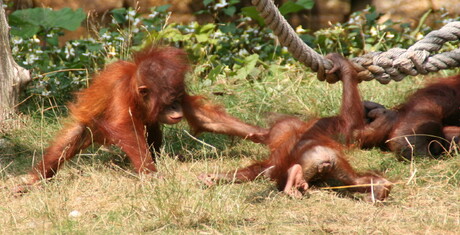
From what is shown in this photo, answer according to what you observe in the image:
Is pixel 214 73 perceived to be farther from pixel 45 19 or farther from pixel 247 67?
pixel 45 19

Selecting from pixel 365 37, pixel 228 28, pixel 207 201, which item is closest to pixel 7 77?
pixel 228 28

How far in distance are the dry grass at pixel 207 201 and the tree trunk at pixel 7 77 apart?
309 millimetres

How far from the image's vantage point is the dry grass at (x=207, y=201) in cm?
333

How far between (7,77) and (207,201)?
2806 millimetres

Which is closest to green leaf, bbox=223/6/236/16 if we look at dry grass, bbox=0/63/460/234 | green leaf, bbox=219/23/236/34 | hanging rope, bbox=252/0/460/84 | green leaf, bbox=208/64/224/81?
green leaf, bbox=219/23/236/34

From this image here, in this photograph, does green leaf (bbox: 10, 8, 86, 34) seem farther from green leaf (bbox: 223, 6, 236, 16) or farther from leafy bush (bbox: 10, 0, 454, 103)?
green leaf (bbox: 223, 6, 236, 16)

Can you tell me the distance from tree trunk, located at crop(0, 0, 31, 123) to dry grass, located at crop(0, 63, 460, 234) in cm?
31

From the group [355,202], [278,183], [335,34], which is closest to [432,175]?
[355,202]

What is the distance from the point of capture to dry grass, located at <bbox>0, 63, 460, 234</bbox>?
333 centimetres

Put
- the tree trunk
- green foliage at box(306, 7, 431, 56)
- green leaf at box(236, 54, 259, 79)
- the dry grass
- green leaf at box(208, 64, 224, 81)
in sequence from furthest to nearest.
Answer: green foliage at box(306, 7, 431, 56) < green leaf at box(236, 54, 259, 79) < green leaf at box(208, 64, 224, 81) < the tree trunk < the dry grass

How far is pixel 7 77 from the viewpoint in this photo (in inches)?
218

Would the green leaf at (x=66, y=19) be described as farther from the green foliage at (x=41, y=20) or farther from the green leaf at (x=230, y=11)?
the green leaf at (x=230, y=11)

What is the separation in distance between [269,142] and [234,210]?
134 centimetres

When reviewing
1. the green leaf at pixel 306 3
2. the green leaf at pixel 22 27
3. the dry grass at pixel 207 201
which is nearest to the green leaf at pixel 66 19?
the green leaf at pixel 22 27
